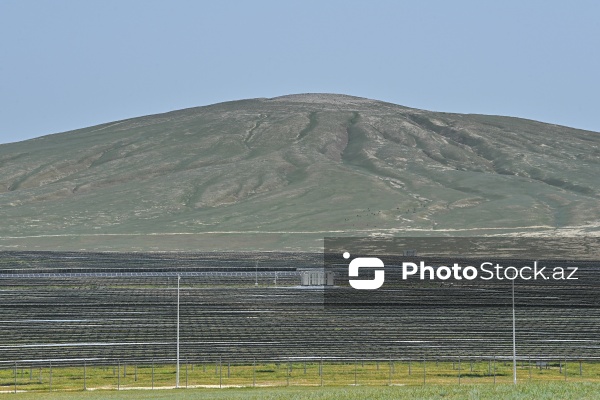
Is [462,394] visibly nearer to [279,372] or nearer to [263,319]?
[279,372]

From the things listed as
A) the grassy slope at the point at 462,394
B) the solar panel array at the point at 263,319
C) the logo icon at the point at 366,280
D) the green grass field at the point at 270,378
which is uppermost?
the logo icon at the point at 366,280

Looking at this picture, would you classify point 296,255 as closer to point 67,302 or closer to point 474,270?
point 474,270

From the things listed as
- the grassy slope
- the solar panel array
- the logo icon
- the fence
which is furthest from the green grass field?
the logo icon

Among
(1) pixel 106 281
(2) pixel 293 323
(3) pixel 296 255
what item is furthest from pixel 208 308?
(3) pixel 296 255

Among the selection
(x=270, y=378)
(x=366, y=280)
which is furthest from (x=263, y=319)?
(x=366, y=280)

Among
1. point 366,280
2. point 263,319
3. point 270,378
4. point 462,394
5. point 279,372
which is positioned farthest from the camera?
point 366,280

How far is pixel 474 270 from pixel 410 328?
45.3 meters

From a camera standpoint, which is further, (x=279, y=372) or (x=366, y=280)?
(x=366, y=280)

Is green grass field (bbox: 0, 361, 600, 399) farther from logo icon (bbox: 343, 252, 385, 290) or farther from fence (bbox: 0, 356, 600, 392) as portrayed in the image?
logo icon (bbox: 343, 252, 385, 290)

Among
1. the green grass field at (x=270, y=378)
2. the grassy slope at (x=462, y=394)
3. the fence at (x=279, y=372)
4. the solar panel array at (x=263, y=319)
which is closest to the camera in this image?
the grassy slope at (x=462, y=394)

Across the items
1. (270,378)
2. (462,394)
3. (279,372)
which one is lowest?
(270,378)

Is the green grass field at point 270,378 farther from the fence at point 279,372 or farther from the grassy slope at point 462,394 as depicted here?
the grassy slope at point 462,394

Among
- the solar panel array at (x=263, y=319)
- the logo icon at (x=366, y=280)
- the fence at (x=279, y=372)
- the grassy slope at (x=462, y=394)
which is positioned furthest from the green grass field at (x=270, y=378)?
the logo icon at (x=366, y=280)

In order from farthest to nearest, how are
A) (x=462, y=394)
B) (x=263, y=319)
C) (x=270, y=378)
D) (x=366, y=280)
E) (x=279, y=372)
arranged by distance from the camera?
(x=366, y=280)
(x=263, y=319)
(x=279, y=372)
(x=270, y=378)
(x=462, y=394)
